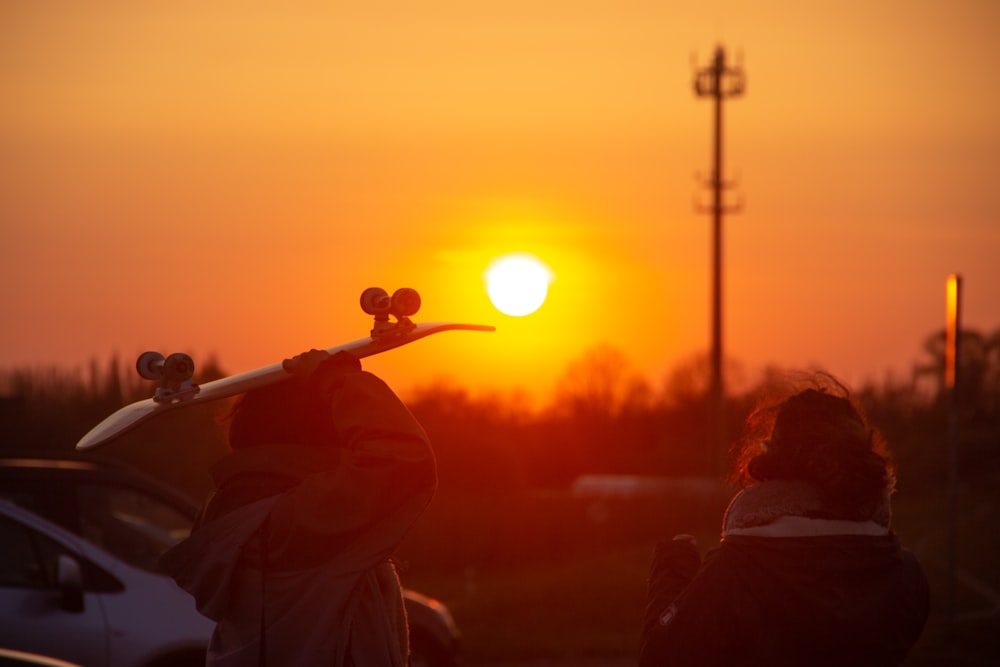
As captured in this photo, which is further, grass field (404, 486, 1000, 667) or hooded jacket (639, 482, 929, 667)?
grass field (404, 486, 1000, 667)

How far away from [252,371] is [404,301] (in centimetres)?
45

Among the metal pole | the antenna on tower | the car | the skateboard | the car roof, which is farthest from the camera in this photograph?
the antenna on tower

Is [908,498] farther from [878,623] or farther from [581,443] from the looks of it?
[878,623]

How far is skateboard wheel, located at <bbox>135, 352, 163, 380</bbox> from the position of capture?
3.79 metres

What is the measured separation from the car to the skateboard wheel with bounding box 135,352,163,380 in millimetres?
4542

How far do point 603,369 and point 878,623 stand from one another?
86226 mm

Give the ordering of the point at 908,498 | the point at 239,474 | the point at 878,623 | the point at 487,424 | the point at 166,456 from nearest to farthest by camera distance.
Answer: the point at 878,623, the point at 239,474, the point at 166,456, the point at 908,498, the point at 487,424

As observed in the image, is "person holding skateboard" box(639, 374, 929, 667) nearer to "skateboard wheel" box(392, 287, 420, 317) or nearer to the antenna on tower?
"skateboard wheel" box(392, 287, 420, 317)

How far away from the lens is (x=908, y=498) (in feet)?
153

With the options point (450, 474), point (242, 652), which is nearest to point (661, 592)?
point (242, 652)

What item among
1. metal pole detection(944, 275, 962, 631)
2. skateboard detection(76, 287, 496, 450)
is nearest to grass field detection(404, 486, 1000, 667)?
metal pole detection(944, 275, 962, 631)

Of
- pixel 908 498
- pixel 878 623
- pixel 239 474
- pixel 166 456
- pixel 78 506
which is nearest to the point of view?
pixel 878 623

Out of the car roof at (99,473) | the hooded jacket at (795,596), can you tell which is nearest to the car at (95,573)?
the car roof at (99,473)

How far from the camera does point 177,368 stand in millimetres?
3768
